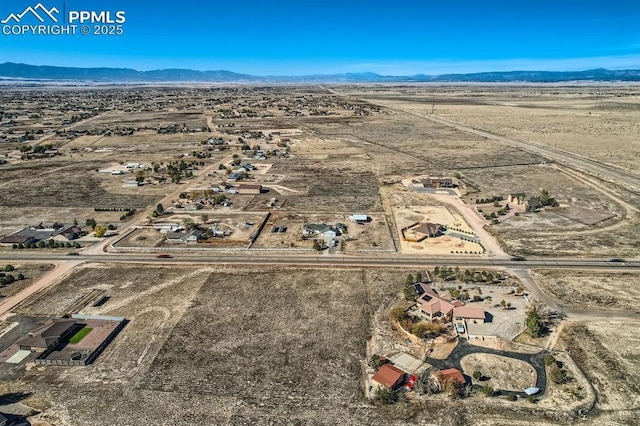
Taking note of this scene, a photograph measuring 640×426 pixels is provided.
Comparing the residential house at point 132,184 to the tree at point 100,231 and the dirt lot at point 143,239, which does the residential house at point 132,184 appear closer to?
the dirt lot at point 143,239

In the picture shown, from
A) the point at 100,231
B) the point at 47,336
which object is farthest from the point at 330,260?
the point at 100,231

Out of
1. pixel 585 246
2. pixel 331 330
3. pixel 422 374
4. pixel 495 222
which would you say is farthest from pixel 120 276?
pixel 585 246

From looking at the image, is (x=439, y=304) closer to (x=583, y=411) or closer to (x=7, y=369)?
(x=583, y=411)

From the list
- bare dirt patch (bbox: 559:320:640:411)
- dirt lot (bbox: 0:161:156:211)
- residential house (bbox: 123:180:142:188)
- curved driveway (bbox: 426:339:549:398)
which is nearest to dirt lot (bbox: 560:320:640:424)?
bare dirt patch (bbox: 559:320:640:411)

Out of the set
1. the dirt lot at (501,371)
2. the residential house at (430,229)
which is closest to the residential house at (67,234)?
the residential house at (430,229)

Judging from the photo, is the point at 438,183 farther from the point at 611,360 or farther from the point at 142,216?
the point at 142,216

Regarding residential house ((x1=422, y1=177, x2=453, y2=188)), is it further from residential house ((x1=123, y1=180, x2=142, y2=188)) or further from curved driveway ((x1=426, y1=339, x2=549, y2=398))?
residential house ((x1=123, y1=180, x2=142, y2=188))
